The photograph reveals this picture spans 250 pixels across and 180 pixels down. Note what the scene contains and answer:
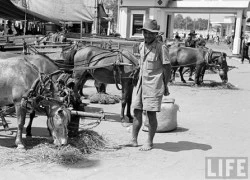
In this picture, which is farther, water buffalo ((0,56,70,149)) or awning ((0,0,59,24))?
awning ((0,0,59,24))

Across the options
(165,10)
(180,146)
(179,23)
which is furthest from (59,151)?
(179,23)

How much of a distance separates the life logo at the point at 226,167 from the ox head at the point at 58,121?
219cm

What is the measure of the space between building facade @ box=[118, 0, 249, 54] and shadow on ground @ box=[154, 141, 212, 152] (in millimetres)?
23317

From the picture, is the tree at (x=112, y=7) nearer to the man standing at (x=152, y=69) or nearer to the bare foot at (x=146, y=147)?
the man standing at (x=152, y=69)

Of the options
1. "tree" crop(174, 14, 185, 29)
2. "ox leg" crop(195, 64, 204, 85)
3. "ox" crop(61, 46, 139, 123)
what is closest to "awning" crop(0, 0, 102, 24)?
"ox leg" crop(195, 64, 204, 85)

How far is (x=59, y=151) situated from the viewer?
5.82 m

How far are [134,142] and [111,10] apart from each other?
57.8m

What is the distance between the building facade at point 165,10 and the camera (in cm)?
2959

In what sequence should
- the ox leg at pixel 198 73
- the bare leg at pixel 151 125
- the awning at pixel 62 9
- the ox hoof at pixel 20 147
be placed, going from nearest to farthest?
the ox hoof at pixel 20 147 → the bare leg at pixel 151 125 → the ox leg at pixel 198 73 → the awning at pixel 62 9

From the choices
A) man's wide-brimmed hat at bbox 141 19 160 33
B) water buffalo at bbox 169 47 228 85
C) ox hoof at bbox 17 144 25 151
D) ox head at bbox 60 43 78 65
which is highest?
man's wide-brimmed hat at bbox 141 19 160 33

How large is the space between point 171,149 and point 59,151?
1.97 m

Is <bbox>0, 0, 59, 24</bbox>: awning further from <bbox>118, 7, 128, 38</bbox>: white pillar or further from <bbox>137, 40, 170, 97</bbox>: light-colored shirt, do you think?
<bbox>118, 7, 128, 38</bbox>: white pillar

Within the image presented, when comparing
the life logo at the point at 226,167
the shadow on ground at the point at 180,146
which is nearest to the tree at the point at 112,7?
the shadow on ground at the point at 180,146

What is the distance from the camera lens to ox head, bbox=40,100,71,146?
5824mm
